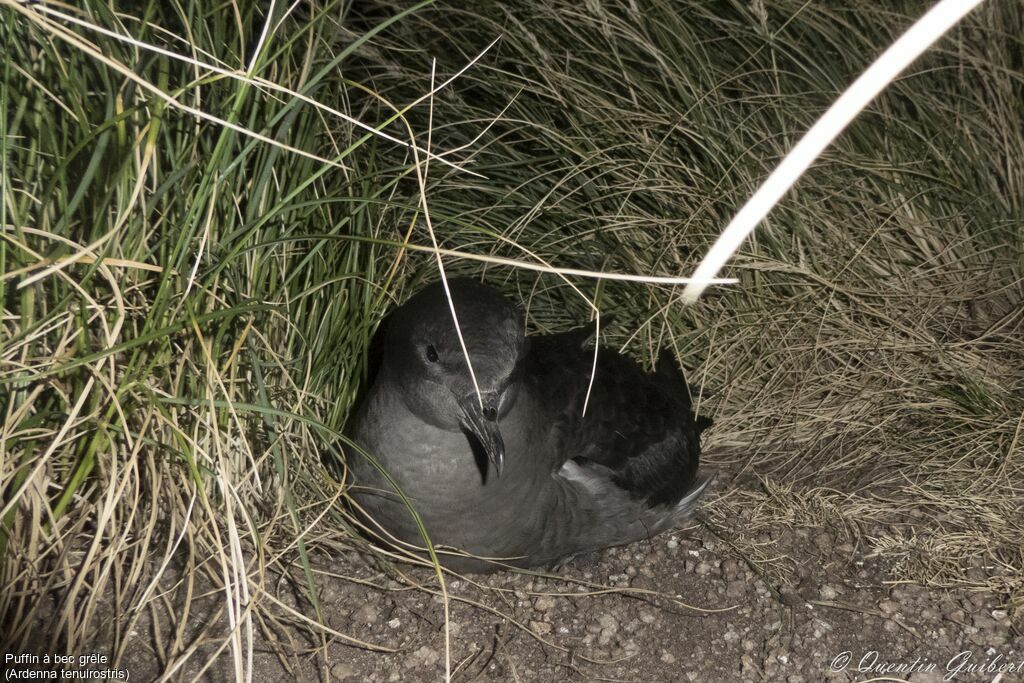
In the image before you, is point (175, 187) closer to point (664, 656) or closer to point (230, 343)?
point (230, 343)

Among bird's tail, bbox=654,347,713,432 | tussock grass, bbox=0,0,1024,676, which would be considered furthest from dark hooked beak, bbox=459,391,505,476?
bird's tail, bbox=654,347,713,432

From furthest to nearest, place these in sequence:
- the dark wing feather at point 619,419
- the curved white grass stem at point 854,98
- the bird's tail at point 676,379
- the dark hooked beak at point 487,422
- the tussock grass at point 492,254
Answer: the bird's tail at point 676,379, the dark wing feather at point 619,419, the dark hooked beak at point 487,422, the tussock grass at point 492,254, the curved white grass stem at point 854,98

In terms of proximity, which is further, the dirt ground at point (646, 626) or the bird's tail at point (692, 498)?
the bird's tail at point (692, 498)

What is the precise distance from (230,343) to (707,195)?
1.98m

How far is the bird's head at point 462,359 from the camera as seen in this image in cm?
272

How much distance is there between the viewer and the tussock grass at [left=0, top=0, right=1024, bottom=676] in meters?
2.42

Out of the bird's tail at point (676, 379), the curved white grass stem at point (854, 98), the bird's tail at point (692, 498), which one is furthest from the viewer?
the bird's tail at point (676, 379)

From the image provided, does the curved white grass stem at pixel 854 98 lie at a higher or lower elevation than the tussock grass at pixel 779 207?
higher

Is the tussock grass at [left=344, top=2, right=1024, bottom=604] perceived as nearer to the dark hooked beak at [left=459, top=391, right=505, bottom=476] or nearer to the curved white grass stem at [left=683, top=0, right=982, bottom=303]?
the dark hooked beak at [left=459, top=391, right=505, bottom=476]

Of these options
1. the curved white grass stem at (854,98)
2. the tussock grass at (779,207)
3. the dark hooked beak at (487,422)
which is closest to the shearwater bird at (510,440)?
the dark hooked beak at (487,422)

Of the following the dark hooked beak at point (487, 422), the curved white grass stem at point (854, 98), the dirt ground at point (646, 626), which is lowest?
the dirt ground at point (646, 626)

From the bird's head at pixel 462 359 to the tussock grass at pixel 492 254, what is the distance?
0.84 feet

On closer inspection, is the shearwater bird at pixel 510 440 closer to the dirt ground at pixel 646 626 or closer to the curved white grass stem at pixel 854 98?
the dirt ground at pixel 646 626

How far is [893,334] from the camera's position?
12.9 ft
